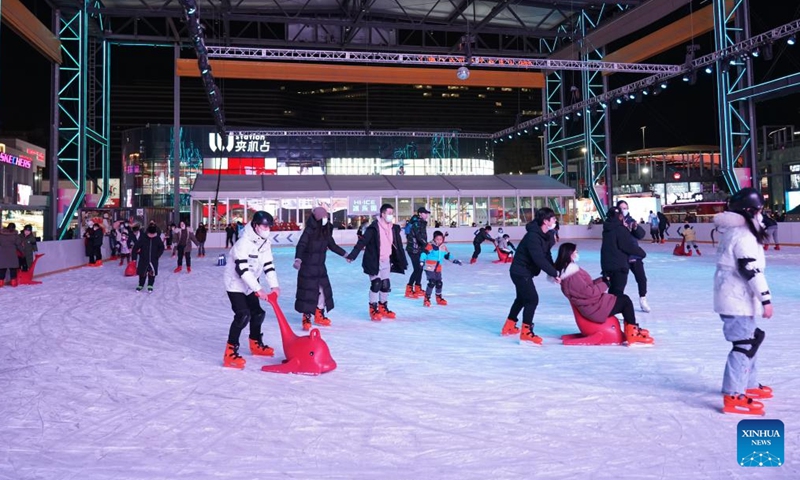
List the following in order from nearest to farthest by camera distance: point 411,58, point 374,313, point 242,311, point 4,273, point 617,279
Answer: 1. point 242,311
2. point 617,279
3. point 374,313
4. point 4,273
5. point 411,58

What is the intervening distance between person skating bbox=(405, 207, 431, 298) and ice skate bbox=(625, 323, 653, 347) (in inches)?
133

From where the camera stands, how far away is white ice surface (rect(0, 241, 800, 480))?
8.36ft

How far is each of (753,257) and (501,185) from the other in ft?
89.1

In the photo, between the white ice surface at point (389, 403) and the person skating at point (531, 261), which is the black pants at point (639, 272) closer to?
the white ice surface at point (389, 403)

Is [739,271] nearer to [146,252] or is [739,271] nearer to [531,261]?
[531,261]

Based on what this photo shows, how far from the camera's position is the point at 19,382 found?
13.5 ft

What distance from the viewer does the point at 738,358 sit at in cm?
306

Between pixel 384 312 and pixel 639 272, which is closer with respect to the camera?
pixel 639 272

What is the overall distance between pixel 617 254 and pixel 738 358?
111 inches

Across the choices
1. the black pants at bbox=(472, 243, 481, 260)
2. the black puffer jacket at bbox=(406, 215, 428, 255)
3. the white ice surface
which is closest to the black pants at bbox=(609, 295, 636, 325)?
the white ice surface

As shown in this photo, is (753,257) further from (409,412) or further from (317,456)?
(317,456)

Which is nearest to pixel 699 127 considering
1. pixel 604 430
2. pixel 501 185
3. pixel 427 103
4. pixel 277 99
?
pixel 501 185

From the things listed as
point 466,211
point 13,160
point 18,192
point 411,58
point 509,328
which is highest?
point 411,58

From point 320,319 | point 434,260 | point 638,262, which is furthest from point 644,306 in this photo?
point 320,319
